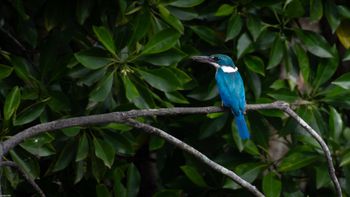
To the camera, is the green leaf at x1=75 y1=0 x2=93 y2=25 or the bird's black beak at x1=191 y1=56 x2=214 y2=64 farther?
the bird's black beak at x1=191 y1=56 x2=214 y2=64

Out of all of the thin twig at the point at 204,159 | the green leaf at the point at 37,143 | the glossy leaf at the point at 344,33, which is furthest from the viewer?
the glossy leaf at the point at 344,33

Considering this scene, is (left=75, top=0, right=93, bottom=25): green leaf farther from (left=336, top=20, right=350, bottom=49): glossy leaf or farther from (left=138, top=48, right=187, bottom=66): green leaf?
(left=336, top=20, right=350, bottom=49): glossy leaf

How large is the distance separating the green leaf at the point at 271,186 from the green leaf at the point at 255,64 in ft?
2.13

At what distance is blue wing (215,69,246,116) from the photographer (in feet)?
15.1

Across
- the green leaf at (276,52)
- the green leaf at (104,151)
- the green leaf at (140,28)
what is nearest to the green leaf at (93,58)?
the green leaf at (140,28)

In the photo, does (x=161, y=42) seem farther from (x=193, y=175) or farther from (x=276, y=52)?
(x=193, y=175)

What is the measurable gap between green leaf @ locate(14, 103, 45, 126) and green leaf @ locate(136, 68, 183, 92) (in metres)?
0.60

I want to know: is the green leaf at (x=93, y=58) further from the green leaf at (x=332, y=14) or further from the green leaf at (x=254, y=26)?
the green leaf at (x=332, y=14)

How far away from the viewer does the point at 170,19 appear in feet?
15.1

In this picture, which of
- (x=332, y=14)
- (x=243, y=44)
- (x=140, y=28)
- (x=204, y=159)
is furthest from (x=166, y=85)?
(x=332, y=14)

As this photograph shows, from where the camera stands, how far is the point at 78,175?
181 inches

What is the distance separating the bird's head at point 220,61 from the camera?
4770mm

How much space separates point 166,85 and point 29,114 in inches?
31.4

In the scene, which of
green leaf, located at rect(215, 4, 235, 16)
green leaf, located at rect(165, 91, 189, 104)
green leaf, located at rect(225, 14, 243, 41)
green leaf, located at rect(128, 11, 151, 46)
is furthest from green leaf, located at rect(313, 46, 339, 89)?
green leaf, located at rect(128, 11, 151, 46)
